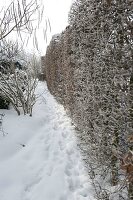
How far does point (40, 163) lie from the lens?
20.2 ft

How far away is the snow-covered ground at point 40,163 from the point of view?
4906 mm

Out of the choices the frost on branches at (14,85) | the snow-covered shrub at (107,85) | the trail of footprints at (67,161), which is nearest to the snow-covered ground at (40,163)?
the trail of footprints at (67,161)

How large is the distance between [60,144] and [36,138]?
77cm

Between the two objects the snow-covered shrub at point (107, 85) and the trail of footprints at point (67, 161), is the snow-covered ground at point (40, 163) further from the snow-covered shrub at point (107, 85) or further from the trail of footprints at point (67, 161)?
the snow-covered shrub at point (107, 85)

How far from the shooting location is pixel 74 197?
468 centimetres

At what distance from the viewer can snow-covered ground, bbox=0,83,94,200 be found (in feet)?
16.1

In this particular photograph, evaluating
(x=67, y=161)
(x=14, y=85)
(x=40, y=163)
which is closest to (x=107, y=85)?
(x=67, y=161)

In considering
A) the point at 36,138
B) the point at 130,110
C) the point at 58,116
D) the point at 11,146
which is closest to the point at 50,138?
the point at 36,138

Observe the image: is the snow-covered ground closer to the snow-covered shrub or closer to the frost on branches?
the snow-covered shrub

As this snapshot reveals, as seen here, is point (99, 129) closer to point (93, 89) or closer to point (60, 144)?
point (93, 89)

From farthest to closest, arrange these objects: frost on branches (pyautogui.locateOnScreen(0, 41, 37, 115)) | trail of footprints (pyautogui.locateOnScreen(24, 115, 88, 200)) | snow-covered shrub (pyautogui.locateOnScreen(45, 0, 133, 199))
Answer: frost on branches (pyautogui.locateOnScreen(0, 41, 37, 115)) < trail of footprints (pyautogui.locateOnScreen(24, 115, 88, 200)) < snow-covered shrub (pyautogui.locateOnScreen(45, 0, 133, 199))

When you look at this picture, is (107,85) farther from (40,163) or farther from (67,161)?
(40,163)

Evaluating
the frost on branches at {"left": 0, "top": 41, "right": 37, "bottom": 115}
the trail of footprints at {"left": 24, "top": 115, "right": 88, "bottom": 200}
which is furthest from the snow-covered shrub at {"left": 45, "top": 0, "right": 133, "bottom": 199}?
the frost on branches at {"left": 0, "top": 41, "right": 37, "bottom": 115}

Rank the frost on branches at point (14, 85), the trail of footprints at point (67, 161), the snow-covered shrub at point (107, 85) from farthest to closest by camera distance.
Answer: the frost on branches at point (14, 85) → the trail of footprints at point (67, 161) → the snow-covered shrub at point (107, 85)
